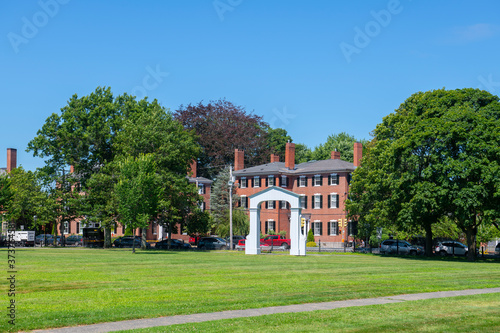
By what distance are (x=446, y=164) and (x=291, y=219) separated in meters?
14.1

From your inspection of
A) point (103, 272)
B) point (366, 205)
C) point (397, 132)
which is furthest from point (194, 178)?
point (103, 272)

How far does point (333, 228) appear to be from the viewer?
8569cm

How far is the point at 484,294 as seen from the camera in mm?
18141

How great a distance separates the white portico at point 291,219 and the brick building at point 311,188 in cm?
3070

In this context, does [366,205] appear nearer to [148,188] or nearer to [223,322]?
[148,188]

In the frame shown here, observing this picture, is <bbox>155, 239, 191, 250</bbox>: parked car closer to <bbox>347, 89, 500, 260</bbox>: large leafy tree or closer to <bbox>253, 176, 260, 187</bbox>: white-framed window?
<bbox>253, 176, 260, 187</bbox>: white-framed window

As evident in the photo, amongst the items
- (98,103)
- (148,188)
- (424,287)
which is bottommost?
(424,287)

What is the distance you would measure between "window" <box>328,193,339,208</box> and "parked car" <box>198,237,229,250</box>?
68.9ft

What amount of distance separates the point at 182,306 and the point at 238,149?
86.4 m

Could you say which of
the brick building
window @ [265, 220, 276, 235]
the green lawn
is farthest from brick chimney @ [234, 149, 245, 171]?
the green lawn

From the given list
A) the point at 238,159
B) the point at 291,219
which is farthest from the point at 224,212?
the point at 291,219

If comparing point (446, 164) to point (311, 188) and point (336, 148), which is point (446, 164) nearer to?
point (311, 188)

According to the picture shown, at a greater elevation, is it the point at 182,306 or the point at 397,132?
the point at 397,132

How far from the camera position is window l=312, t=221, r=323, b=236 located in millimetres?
87125
